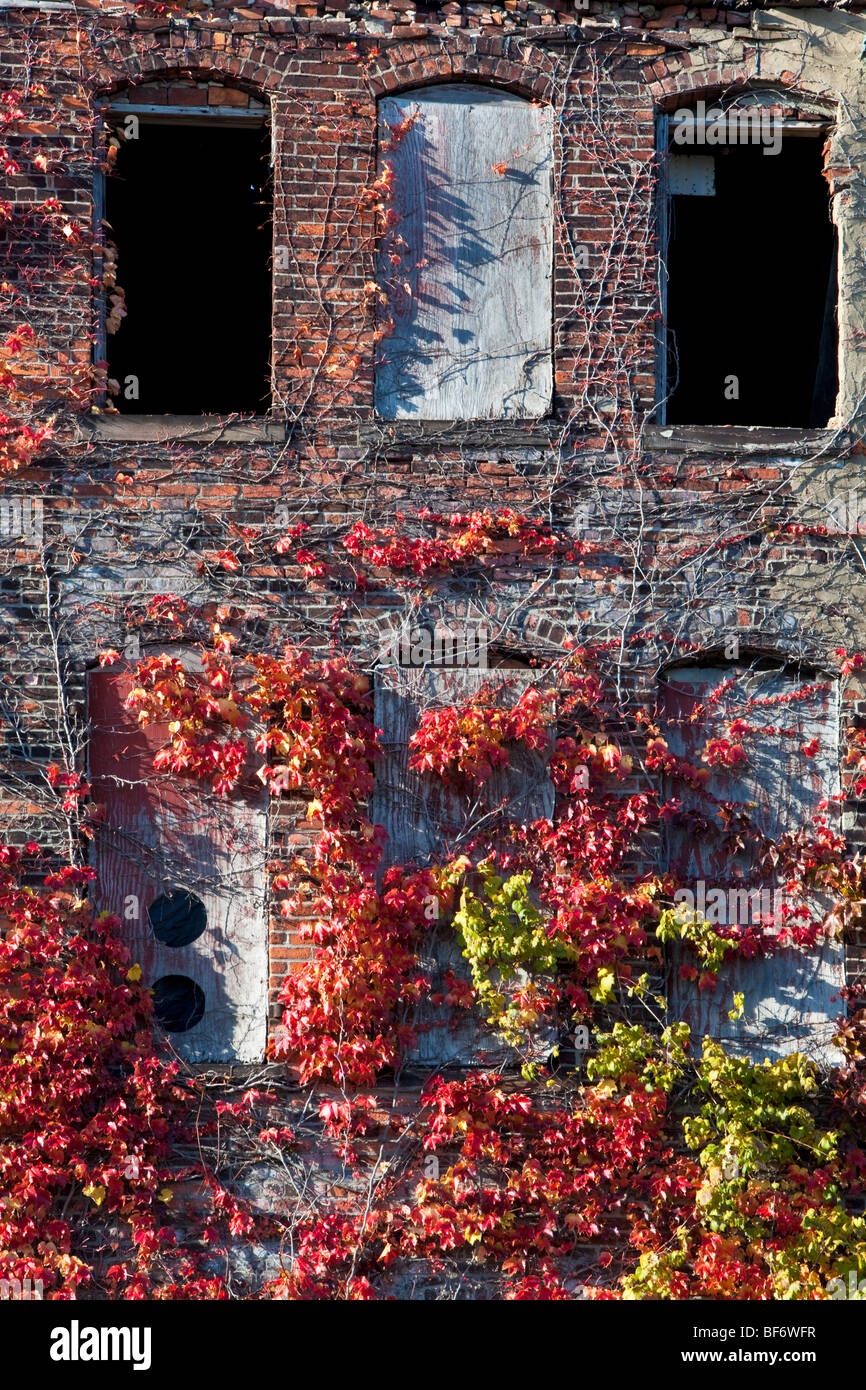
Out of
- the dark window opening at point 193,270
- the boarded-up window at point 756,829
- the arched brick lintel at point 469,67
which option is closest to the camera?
the boarded-up window at point 756,829

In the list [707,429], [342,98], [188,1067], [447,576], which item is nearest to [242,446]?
[447,576]

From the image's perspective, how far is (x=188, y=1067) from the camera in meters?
7.76

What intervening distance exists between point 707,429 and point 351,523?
2.10 m

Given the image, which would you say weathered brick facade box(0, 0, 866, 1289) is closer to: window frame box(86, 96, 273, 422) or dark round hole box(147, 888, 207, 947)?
window frame box(86, 96, 273, 422)

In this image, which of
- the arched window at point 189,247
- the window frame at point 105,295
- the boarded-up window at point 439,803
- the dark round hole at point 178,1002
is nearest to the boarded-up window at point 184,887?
the dark round hole at point 178,1002

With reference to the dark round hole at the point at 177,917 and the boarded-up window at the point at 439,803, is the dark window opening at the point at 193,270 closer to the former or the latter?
the boarded-up window at the point at 439,803

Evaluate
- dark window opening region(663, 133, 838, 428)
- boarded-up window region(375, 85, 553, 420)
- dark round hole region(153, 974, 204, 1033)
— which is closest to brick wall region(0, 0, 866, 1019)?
boarded-up window region(375, 85, 553, 420)

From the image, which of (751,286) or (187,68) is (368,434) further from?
(751,286)

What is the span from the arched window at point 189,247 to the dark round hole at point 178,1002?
10.8ft

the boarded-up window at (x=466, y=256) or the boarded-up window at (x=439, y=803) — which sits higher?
the boarded-up window at (x=466, y=256)

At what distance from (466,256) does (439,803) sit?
10.3ft

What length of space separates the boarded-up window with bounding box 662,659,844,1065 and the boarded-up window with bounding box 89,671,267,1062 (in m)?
A: 2.32

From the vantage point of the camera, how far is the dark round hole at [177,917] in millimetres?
7977
